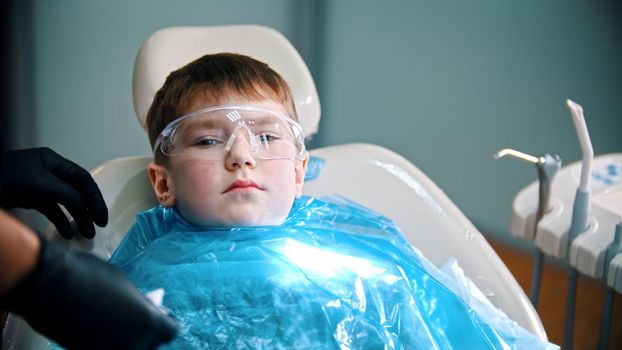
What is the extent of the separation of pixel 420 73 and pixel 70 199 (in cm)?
163

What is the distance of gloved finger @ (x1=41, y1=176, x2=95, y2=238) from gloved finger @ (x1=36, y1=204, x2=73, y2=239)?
17mm

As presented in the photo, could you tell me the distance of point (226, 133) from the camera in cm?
139

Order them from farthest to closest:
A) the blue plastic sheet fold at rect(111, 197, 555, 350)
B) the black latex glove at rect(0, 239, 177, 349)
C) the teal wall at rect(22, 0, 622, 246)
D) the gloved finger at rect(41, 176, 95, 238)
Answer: the teal wall at rect(22, 0, 622, 246)
the gloved finger at rect(41, 176, 95, 238)
the blue plastic sheet fold at rect(111, 197, 555, 350)
the black latex glove at rect(0, 239, 177, 349)

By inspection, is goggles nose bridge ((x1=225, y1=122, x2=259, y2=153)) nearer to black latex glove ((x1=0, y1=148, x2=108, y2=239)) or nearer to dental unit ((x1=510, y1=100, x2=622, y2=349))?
black latex glove ((x1=0, y1=148, x2=108, y2=239))

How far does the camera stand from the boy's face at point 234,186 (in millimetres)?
1339

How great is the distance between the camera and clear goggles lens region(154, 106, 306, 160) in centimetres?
138

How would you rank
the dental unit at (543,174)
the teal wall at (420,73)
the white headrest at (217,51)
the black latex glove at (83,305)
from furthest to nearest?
1. the teal wall at (420,73)
2. the white headrest at (217,51)
3. the dental unit at (543,174)
4. the black latex glove at (83,305)

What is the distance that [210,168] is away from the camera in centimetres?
135

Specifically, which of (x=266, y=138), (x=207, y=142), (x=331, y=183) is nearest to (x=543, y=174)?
(x=331, y=183)

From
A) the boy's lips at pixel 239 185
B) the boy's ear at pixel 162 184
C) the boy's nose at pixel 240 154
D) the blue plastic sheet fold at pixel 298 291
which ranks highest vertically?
the boy's nose at pixel 240 154

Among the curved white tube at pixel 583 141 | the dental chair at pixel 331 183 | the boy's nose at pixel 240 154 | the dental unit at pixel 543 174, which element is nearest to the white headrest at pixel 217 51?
the dental chair at pixel 331 183

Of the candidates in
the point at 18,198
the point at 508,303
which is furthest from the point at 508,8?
the point at 18,198

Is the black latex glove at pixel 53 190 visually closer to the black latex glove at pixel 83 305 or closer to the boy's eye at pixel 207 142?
the boy's eye at pixel 207 142

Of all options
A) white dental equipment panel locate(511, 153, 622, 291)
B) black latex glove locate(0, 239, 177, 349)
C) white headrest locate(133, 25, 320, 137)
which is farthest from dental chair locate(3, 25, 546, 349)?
black latex glove locate(0, 239, 177, 349)
